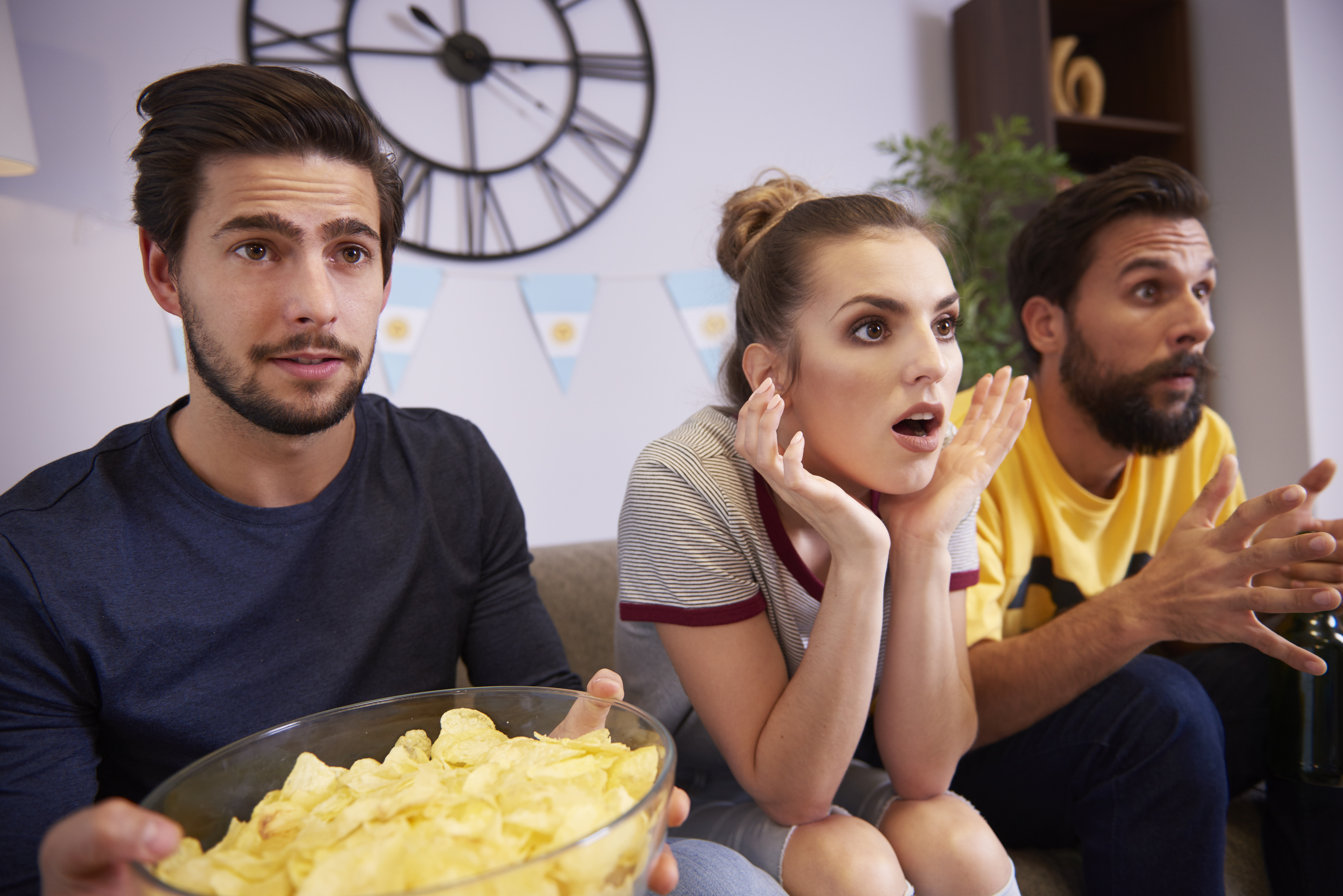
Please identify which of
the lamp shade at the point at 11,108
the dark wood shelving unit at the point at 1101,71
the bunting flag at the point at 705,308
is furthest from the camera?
the dark wood shelving unit at the point at 1101,71

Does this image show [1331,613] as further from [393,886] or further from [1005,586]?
[393,886]

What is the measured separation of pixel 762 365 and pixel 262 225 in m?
0.67

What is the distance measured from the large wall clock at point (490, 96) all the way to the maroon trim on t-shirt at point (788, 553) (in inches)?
59.8

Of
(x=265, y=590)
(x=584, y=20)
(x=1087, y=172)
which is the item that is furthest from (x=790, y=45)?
(x=265, y=590)

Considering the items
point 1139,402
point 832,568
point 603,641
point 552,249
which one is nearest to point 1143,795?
point 832,568

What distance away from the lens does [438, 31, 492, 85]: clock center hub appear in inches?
89.3

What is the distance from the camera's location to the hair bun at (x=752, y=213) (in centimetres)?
131

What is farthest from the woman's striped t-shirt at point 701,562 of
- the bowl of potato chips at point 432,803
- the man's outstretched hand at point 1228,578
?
the bowl of potato chips at point 432,803

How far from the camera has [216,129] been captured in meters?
0.99

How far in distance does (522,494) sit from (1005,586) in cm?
145

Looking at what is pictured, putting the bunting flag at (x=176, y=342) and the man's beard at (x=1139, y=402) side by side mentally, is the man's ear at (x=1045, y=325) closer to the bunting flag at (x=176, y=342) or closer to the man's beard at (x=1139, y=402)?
the man's beard at (x=1139, y=402)

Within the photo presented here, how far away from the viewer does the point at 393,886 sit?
0.45 meters

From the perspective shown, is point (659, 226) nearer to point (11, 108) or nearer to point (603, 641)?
point (603, 641)

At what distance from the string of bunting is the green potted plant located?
65cm
